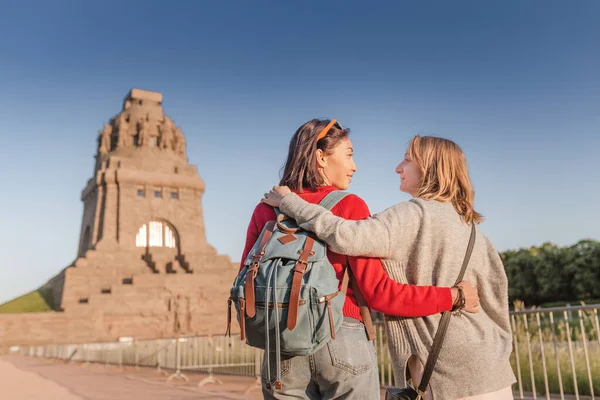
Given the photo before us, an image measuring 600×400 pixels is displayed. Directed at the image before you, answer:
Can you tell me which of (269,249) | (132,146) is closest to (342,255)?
(269,249)

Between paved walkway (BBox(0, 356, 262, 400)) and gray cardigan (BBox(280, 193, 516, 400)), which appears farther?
paved walkway (BBox(0, 356, 262, 400))

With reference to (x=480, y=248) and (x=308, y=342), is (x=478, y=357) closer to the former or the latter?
(x=480, y=248)

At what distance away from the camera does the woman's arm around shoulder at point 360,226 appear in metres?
1.99

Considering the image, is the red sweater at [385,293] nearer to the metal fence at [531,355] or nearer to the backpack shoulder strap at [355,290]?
the backpack shoulder strap at [355,290]

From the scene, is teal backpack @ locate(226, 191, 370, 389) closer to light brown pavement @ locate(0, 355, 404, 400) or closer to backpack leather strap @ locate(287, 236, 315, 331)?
backpack leather strap @ locate(287, 236, 315, 331)

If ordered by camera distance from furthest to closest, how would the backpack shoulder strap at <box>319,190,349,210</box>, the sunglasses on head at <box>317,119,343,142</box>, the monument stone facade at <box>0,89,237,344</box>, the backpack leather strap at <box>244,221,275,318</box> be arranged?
the monument stone facade at <box>0,89,237,344</box>
the sunglasses on head at <box>317,119,343,142</box>
the backpack shoulder strap at <box>319,190,349,210</box>
the backpack leather strap at <box>244,221,275,318</box>

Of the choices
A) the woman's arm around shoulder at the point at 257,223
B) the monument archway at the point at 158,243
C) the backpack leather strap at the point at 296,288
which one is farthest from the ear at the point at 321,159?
the monument archway at the point at 158,243

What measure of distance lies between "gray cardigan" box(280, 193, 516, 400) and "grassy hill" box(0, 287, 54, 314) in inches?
1142

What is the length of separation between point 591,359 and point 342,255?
7.68 meters

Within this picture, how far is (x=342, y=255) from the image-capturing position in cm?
211

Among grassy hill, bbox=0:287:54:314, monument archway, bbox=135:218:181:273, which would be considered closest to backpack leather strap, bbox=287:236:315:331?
monument archway, bbox=135:218:181:273

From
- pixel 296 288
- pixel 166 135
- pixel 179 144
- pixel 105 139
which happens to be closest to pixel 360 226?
pixel 296 288

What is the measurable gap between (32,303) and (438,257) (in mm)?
30580

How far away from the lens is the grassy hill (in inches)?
1083
